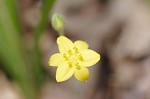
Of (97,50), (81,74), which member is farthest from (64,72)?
(97,50)

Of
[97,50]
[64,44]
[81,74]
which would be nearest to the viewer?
[81,74]

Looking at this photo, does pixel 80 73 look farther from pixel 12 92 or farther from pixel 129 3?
pixel 129 3

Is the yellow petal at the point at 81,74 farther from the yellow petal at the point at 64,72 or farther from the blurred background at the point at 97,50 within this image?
the blurred background at the point at 97,50

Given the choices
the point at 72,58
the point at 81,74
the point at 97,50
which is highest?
the point at 97,50

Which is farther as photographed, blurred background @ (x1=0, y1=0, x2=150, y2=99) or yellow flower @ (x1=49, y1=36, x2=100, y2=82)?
blurred background @ (x1=0, y1=0, x2=150, y2=99)

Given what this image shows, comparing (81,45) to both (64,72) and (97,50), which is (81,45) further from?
(97,50)

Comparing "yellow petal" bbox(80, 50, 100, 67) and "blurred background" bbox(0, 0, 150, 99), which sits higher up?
"blurred background" bbox(0, 0, 150, 99)

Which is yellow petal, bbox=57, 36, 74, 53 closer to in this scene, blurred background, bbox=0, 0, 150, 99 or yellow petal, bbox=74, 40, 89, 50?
yellow petal, bbox=74, 40, 89, 50

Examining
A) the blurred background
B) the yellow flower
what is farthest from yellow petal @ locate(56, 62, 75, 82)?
the blurred background
